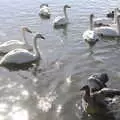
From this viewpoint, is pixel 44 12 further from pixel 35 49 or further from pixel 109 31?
pixel 35 49

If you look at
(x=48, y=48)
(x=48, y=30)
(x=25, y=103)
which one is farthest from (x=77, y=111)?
(x=48, y=30)

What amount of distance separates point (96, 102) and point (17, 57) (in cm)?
559

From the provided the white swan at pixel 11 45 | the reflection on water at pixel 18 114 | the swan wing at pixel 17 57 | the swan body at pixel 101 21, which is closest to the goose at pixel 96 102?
the reflection on water at pixel 18 114

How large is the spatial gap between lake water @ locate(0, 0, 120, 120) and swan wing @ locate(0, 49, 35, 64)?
455 millimetres

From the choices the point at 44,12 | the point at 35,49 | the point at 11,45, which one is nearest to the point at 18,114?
the point at 35,49

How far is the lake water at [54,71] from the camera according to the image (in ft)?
39.6

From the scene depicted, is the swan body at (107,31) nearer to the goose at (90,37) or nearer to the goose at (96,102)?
the goose at (90,37)

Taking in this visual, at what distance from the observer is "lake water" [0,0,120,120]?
1206 centimetres

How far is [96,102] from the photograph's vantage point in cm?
1147

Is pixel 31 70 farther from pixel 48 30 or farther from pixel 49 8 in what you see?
pixel 49 8

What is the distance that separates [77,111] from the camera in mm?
11820

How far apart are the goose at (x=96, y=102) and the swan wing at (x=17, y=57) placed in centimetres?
510

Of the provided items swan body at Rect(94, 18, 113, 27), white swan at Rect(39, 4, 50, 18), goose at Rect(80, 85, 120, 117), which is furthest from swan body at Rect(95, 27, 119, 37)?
goose at Rect(80, 85, 120, 117)

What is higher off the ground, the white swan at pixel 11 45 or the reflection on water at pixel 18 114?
the white swan at pixel 11 45
